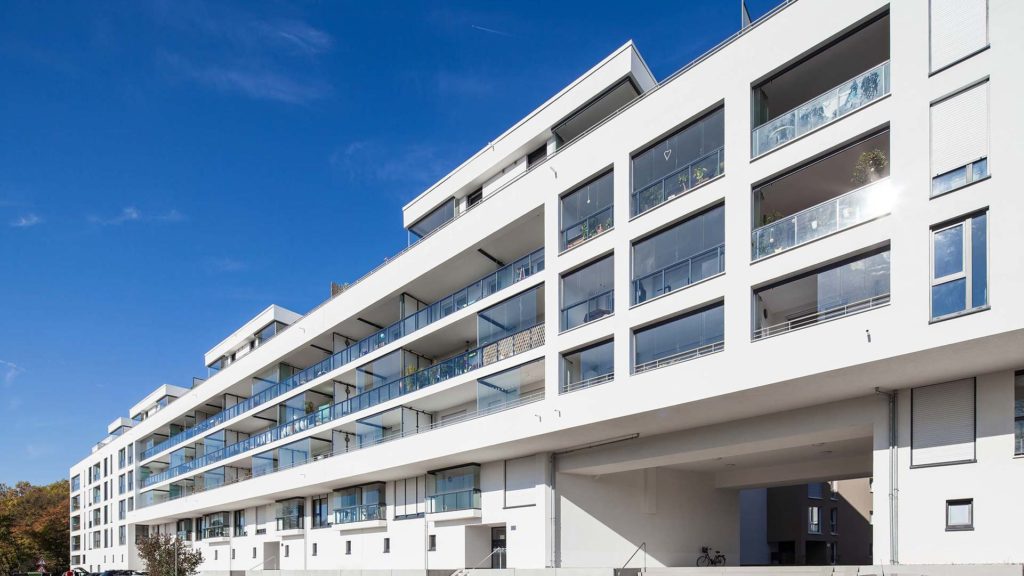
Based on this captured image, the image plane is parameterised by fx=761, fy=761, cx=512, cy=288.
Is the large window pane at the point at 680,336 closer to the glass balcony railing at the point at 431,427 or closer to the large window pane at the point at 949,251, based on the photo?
the glass balcony railing at the point at 431,427

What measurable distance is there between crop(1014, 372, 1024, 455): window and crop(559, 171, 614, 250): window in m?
10.8

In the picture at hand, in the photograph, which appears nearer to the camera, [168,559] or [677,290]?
[677,290]

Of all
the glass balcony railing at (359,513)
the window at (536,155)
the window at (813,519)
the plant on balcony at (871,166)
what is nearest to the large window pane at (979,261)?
the plant on balcony at (871,166)

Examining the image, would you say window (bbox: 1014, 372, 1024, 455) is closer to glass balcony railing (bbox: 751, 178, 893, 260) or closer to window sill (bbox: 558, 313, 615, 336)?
glass balcony railing (bbox: 751, 178, 893, 260)

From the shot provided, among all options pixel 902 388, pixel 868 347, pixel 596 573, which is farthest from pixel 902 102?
pixel 596 573

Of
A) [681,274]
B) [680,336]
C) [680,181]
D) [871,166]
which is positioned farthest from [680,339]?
[871,166]

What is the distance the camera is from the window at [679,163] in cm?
1969

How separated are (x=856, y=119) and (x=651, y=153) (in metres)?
6.02

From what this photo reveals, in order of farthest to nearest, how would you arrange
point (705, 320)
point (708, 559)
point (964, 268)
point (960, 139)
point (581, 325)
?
point (708, 559), point (581, 325), point (705, 320), point (960, 139), point (964, 268)

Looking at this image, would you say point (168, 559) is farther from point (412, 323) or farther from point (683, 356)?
point (683, 356)

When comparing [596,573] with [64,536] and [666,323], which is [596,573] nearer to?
[666,323]

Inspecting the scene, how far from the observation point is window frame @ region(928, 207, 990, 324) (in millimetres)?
14125

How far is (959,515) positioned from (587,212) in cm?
1264

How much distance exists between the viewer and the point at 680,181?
2048cm
